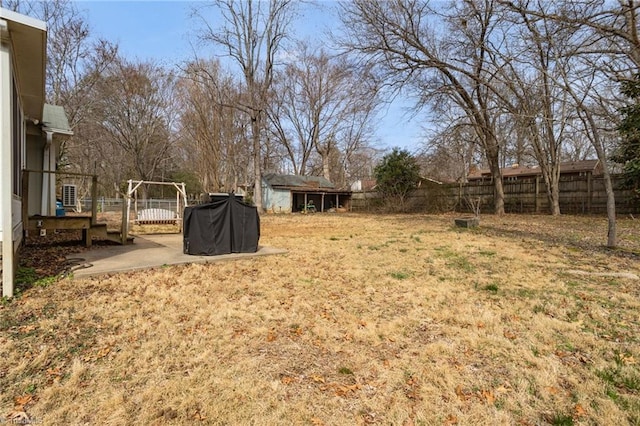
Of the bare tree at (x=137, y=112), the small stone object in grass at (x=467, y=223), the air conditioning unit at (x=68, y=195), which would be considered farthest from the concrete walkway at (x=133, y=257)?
the bare tree at (x=137, y=112)

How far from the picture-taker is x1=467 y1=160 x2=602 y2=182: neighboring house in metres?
27.5

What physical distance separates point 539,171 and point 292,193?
20648 millimetres

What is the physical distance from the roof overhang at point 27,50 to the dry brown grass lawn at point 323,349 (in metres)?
2.91

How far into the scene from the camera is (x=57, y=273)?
4613 millimetres

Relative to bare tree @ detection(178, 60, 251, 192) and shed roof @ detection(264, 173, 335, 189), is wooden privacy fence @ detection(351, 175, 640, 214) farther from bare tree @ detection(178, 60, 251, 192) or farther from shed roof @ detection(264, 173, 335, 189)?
bare tree @ detection(178, 60, 251, 192)

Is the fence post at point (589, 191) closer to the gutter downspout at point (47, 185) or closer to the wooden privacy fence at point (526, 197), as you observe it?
the wooden privacy fence at point (526, 197)

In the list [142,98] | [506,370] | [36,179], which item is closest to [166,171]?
[142,98]

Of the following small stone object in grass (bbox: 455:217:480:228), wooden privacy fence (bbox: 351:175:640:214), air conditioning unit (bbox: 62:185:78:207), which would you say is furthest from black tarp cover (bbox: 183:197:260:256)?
wooden privacy fence (bbox: 351:175:640:214)

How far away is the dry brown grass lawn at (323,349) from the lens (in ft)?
6.98

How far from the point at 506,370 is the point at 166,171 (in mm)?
34757

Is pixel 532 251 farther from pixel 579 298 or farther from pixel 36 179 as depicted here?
pixel 36 179

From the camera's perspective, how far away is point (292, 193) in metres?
26.2

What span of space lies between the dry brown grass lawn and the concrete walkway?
0.35 metres

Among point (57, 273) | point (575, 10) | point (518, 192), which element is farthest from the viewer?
point (518, 192)
